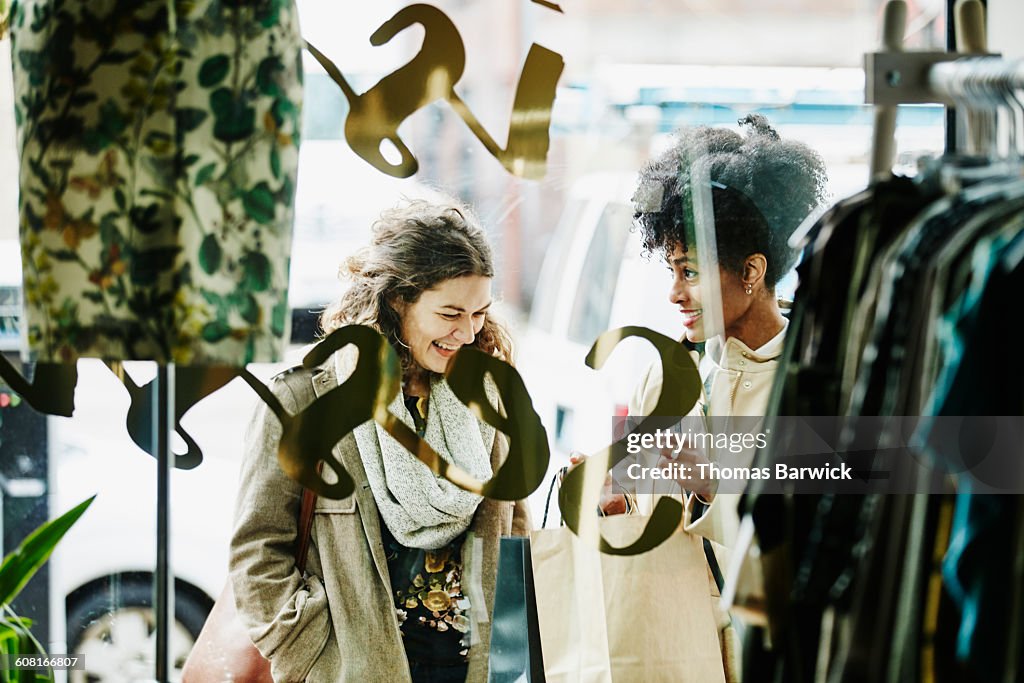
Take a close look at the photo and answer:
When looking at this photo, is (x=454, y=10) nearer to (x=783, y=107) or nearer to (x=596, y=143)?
(x=596, y=143)

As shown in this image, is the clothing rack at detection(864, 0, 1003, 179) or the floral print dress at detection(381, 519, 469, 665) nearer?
the clothing rack at detection(864, 0, 1003, 179)

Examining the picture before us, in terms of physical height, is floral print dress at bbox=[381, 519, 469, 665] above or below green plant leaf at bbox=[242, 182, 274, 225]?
below

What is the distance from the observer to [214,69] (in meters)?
1.32

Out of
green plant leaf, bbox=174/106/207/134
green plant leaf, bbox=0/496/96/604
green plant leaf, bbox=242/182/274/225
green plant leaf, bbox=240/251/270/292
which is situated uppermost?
green plant leaf, bbox=174/106/207/134

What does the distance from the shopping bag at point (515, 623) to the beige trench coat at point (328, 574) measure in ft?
0.05

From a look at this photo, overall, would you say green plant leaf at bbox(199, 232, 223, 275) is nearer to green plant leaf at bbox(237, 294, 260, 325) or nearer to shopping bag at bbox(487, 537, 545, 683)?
green plant leaf at bbox(237, 294, 260, 325)

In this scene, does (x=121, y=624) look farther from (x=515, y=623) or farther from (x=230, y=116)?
(x=230, y=116)

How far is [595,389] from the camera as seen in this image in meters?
1.77

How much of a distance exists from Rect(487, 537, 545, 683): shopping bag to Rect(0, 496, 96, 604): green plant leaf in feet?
2.53

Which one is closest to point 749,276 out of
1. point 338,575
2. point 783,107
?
point 783,107

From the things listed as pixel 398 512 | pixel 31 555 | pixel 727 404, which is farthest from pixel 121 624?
pixel 727 404

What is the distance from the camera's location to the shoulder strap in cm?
177

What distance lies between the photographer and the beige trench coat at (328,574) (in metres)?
1.77

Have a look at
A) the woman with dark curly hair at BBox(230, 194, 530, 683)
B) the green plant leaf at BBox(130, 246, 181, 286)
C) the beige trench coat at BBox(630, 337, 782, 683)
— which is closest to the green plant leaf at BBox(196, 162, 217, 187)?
the green plant leaf at BBox(130, 246, 181, 286)
